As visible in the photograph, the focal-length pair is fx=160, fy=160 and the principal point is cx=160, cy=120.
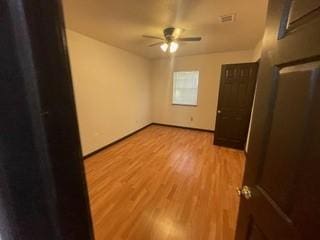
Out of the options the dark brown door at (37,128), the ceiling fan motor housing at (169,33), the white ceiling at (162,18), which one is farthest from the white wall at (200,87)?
Result: the dark brown door at (37,128)

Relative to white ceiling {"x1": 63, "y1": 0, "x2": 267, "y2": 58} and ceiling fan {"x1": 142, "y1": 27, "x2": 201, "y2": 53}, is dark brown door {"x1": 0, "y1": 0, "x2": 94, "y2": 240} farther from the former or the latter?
ceiling fan {"x1": 142, "y1": 27, "x2": 201, "y2": 53}

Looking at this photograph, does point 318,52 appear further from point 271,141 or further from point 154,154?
point 154,154

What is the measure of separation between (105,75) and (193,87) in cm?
282

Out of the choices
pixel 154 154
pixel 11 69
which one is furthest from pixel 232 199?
pixel 11 69

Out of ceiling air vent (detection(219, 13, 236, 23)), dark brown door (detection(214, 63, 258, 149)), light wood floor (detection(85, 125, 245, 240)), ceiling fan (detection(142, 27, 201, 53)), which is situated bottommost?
light wood floor (detection(85, 125, 245, 240))

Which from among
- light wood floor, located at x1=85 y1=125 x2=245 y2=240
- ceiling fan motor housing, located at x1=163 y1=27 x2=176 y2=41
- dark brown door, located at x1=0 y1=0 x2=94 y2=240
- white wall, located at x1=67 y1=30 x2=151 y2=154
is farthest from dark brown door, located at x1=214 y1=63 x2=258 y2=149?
dark brown door, located at x1=0 y1=0 x2=94 y2=240

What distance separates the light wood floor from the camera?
1648mm

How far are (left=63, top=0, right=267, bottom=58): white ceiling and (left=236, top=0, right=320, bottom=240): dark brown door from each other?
1.54m

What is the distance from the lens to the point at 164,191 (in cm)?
222

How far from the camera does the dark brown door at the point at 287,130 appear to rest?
0.48 metres

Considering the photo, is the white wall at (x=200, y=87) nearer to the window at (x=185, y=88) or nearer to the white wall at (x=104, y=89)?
the window at (x=185, y=88)

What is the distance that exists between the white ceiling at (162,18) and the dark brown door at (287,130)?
60.6 inches

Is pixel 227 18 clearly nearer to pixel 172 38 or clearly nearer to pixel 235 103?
pixel 172 38

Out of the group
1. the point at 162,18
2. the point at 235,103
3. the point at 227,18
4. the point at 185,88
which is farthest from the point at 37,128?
the point at 185,88
